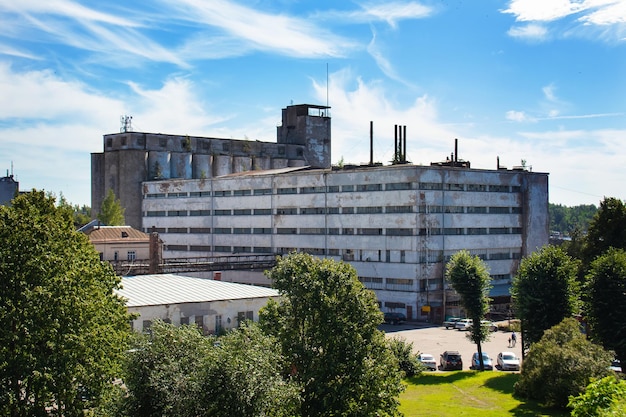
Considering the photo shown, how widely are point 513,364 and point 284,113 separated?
84342 millimetres

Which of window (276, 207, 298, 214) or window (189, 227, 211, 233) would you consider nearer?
window (276, 207, 298, 214)

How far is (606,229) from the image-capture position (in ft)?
212

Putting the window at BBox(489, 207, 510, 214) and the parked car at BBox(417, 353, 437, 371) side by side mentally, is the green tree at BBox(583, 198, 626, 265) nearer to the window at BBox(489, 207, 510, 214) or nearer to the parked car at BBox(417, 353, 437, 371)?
the window at BBox(489, 207, 510, 214)

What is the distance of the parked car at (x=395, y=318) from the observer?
230 ft

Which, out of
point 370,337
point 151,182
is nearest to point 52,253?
point 370,337

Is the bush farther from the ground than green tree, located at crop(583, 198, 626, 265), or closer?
Answer: closer

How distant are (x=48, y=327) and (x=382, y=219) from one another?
169 ft

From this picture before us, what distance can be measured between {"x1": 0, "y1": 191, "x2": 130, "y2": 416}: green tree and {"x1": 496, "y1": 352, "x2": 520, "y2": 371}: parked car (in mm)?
28929

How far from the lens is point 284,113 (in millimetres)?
127438

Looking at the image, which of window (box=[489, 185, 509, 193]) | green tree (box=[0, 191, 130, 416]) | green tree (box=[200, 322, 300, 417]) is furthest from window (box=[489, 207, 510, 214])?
green tree (box=[200, 322, 300, 417])

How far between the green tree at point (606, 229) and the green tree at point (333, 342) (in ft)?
136

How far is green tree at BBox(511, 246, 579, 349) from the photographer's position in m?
45.0

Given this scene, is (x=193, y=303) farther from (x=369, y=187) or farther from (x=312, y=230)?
(x=312, y=230)

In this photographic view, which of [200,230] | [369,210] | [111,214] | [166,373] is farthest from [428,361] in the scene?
[111,214]
